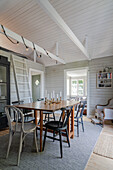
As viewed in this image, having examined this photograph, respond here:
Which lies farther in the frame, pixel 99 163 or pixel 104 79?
pixel 104 79

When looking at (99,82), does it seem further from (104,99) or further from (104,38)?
(104,38)

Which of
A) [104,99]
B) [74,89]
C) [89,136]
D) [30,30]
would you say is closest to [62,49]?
[30,30]

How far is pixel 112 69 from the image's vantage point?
13.1 feet

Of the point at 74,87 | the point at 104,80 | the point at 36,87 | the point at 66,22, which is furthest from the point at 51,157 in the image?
the point at 74,87

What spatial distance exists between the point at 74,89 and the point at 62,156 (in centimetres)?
693

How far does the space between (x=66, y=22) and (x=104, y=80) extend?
2.63 meters

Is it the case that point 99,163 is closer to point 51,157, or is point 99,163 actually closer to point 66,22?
point 51,157

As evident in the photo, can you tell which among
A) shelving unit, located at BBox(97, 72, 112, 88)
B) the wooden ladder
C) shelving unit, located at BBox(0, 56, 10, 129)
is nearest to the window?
shelving unit, located at BBox(97, 72, 112, 88)

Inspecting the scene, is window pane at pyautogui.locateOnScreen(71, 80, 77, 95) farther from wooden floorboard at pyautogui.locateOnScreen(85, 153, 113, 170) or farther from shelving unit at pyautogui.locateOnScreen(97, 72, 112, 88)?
wooden floorboard at pyautogui.locateOnScreen(85, 153, 113, 170)

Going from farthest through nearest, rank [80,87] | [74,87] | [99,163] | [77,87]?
[74,87] < [77,87] < [80,87] < [99,163]

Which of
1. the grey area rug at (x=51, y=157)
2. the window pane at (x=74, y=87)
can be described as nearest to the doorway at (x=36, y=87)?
the window pane at (x=74, y=87)

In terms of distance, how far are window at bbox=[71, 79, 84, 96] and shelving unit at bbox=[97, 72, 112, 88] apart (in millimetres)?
3942

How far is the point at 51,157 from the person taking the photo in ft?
5.95

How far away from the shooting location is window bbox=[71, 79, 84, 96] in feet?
26.9
